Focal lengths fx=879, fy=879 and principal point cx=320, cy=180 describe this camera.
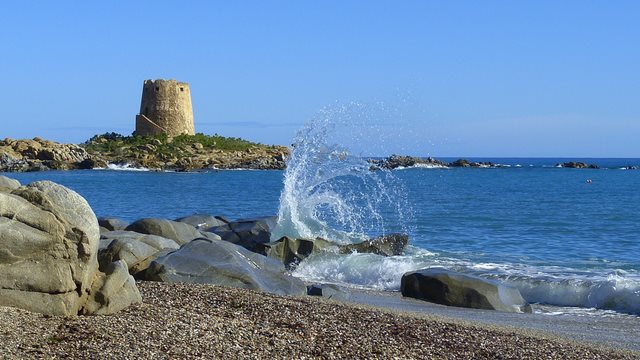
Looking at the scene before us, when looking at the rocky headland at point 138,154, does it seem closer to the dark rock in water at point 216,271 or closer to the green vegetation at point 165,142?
the green vegetation at point 165,142

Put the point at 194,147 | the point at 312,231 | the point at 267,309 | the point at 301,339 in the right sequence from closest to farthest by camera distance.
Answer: the point at 301,339
the point at 267,309
the point at 312,231
the point at 194,147

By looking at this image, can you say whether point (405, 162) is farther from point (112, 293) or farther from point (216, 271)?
point (112, 293)

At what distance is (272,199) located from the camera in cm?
4747

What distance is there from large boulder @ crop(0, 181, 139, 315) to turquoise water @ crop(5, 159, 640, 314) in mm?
9065

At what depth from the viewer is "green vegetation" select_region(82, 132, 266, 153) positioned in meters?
86.9

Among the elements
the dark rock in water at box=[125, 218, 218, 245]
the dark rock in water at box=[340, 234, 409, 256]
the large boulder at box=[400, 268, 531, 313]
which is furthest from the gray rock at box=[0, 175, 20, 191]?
the dark rock in water at box=[340, 234, 409, 256]

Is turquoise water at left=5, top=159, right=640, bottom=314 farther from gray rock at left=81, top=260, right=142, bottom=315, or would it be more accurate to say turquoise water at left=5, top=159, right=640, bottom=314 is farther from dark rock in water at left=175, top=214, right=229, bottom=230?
gray rock at left=81, top=260, right=142, bottom=315

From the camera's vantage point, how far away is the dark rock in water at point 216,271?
13.1 meters

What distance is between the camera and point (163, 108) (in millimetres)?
88125

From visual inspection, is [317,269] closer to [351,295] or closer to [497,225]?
[351,295]

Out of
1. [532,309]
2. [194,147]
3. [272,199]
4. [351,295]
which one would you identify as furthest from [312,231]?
[194,147]

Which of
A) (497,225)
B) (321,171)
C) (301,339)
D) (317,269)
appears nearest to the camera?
(301,339)

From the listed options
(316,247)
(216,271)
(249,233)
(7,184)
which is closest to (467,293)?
(216,271)

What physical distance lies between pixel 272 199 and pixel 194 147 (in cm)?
4341
